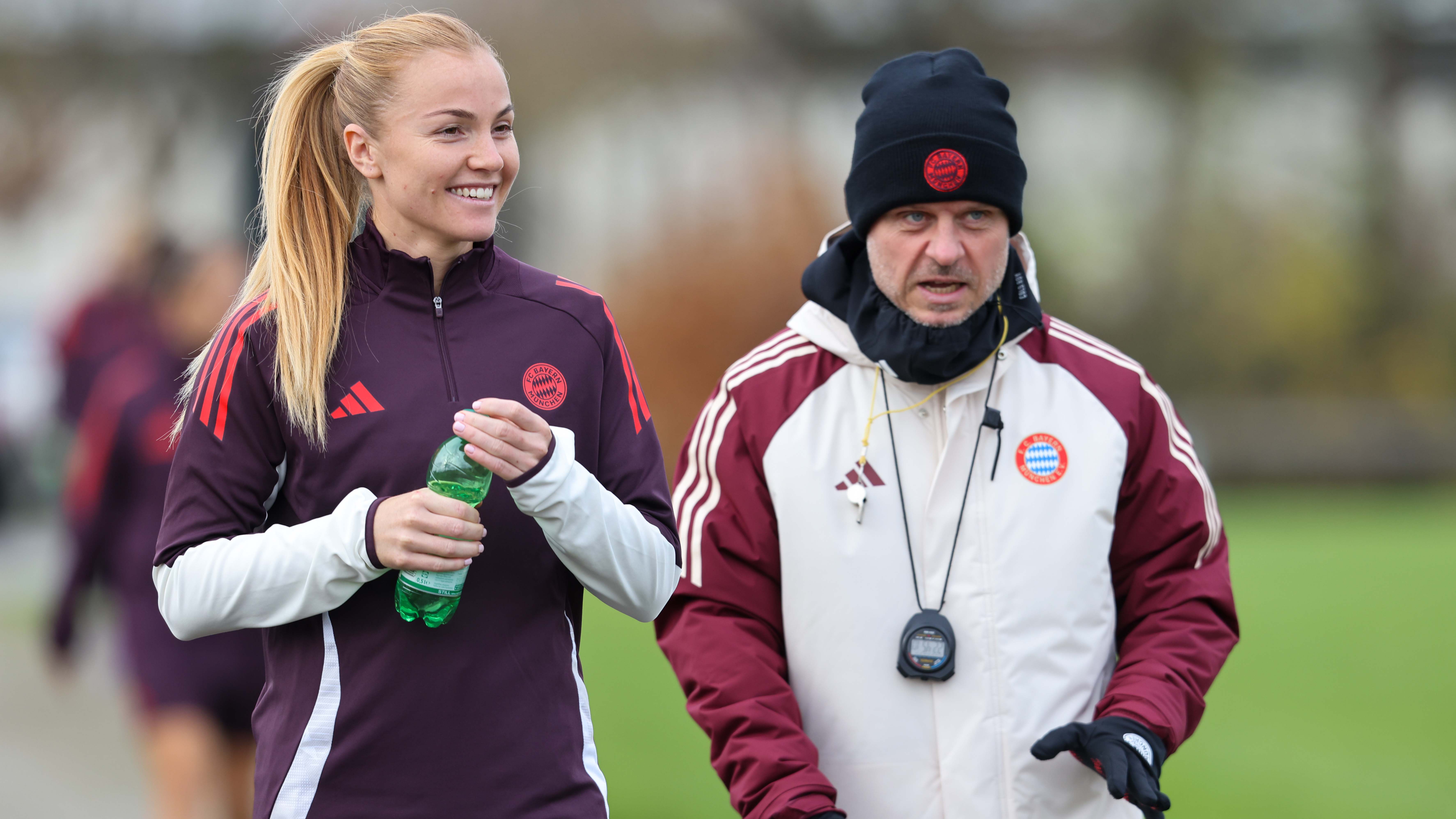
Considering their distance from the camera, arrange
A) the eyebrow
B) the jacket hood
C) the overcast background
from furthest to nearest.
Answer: the overcast background
the jacket hood
the eyebrow

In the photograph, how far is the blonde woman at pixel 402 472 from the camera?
2.31 meters

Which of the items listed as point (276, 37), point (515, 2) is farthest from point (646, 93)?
point (276, 37)

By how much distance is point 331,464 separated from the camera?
2.41 m

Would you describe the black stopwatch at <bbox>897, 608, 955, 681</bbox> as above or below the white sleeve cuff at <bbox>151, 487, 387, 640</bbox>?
below

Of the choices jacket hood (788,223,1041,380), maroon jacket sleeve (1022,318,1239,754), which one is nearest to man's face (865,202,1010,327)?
jacket hood (788,223,1041,380)

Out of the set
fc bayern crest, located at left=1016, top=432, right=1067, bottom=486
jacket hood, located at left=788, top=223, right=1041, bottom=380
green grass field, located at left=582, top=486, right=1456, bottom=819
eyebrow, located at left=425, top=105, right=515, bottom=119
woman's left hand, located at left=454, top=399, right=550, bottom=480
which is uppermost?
eyebrow, located at left=425, top=105, right=515, bottom=119

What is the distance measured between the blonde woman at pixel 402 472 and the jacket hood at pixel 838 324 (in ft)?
2.48

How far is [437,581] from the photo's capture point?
228 centimetres

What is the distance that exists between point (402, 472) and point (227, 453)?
28 centimetres

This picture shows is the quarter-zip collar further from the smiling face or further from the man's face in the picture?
the man's face

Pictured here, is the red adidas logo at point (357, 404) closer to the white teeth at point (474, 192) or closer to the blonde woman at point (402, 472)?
the blonde woman at point (402, 472)

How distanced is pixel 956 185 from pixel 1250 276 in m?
24.4

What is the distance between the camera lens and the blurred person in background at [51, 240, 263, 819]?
15.4ft

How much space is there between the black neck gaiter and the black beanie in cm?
10
